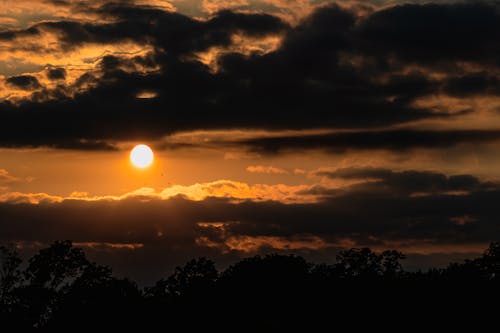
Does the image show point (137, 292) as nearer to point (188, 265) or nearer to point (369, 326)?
point (188, 265)

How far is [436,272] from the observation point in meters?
124

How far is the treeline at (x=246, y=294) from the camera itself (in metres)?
112

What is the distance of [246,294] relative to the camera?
412ft

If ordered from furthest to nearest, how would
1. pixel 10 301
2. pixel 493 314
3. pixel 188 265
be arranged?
pixel 188 265 → pixel 10 301 → pixel 493 314

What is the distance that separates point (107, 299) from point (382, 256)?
4246cm

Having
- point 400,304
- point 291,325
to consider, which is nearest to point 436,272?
point 400,304

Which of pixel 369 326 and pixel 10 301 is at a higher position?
pixel 10 301

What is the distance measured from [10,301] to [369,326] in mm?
47653

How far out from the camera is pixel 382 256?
141 metres

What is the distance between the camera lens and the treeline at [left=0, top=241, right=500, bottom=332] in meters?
112

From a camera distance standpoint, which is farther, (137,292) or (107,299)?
(137,292)

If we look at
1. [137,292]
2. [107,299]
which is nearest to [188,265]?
[137,292]

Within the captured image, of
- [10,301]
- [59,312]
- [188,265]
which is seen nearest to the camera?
[59,312]

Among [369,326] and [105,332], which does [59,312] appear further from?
[369,326]
